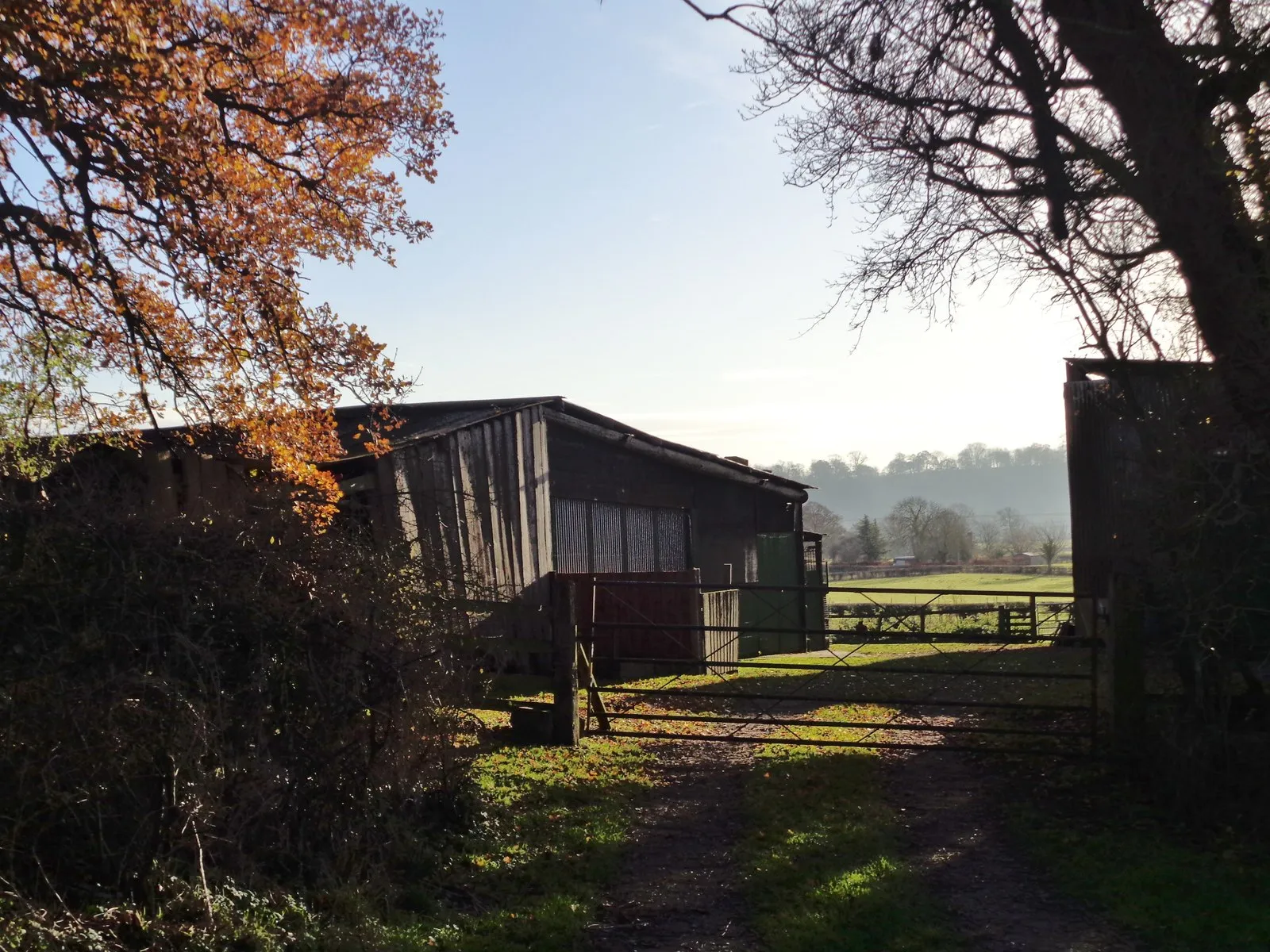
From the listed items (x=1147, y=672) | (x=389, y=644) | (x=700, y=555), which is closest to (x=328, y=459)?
(x=389, y=644)

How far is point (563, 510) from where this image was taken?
17.5m

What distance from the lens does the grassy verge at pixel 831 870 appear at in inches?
209

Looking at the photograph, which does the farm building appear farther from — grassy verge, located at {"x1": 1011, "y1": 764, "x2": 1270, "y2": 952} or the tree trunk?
the tree trunk

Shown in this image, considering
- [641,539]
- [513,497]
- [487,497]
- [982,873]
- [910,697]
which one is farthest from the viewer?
[641,539]

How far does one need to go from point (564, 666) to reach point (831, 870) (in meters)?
4.35

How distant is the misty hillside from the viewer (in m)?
179

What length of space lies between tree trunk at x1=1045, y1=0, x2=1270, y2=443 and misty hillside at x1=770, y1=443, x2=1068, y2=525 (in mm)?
163610

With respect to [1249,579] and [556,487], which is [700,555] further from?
[1249,579]

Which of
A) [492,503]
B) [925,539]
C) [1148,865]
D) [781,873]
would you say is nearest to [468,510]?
[492,503]

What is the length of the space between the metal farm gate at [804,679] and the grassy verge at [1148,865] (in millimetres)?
662

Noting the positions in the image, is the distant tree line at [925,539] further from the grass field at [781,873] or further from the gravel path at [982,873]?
the grass field at [781,873]

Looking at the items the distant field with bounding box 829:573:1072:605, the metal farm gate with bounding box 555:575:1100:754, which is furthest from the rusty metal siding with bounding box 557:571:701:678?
the distant field with bounding box 829:573:1072:605

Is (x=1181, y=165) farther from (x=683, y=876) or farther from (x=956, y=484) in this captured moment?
(x=956, y=484)

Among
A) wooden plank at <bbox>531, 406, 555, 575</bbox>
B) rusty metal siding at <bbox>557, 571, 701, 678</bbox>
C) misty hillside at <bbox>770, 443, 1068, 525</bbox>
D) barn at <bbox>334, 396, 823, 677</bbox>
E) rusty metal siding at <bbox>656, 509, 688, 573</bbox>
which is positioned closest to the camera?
barn at <bbox>334, 396, 823, 677</bbox>
